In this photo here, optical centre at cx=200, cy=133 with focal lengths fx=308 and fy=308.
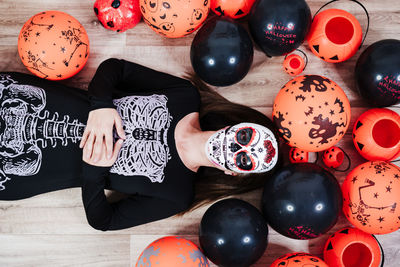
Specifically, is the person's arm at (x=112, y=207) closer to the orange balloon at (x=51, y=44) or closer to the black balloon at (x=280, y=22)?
the orange balloon at (x=51, y=44)

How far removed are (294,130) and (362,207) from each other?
0.42 metres

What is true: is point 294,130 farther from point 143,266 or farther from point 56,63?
point 56,63

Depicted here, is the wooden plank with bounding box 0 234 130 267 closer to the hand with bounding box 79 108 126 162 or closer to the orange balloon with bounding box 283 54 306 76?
the hand with bounding box 79 108 126 162

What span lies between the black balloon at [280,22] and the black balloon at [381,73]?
0.98 ft

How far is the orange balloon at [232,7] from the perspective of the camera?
1.40 m

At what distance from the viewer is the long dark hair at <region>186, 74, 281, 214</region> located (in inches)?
56.0

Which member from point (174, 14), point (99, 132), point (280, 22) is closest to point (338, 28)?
point (280, 22)

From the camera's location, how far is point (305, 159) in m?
1.44

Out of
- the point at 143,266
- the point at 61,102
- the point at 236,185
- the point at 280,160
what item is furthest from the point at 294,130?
the point at 61,102

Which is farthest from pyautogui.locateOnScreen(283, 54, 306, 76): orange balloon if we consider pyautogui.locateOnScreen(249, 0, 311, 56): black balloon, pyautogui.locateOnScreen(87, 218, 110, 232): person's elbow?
pyautogui.locateOnScreen(87, 218, 110, 232): person's elbow

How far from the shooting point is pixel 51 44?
1263 millimetres

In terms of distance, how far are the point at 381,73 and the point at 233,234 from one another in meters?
0.91

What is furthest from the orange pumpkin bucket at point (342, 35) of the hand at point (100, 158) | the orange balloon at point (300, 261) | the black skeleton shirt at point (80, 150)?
the hand at point (100, 158)

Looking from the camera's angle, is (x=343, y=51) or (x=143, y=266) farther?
(x=343, y=51)
